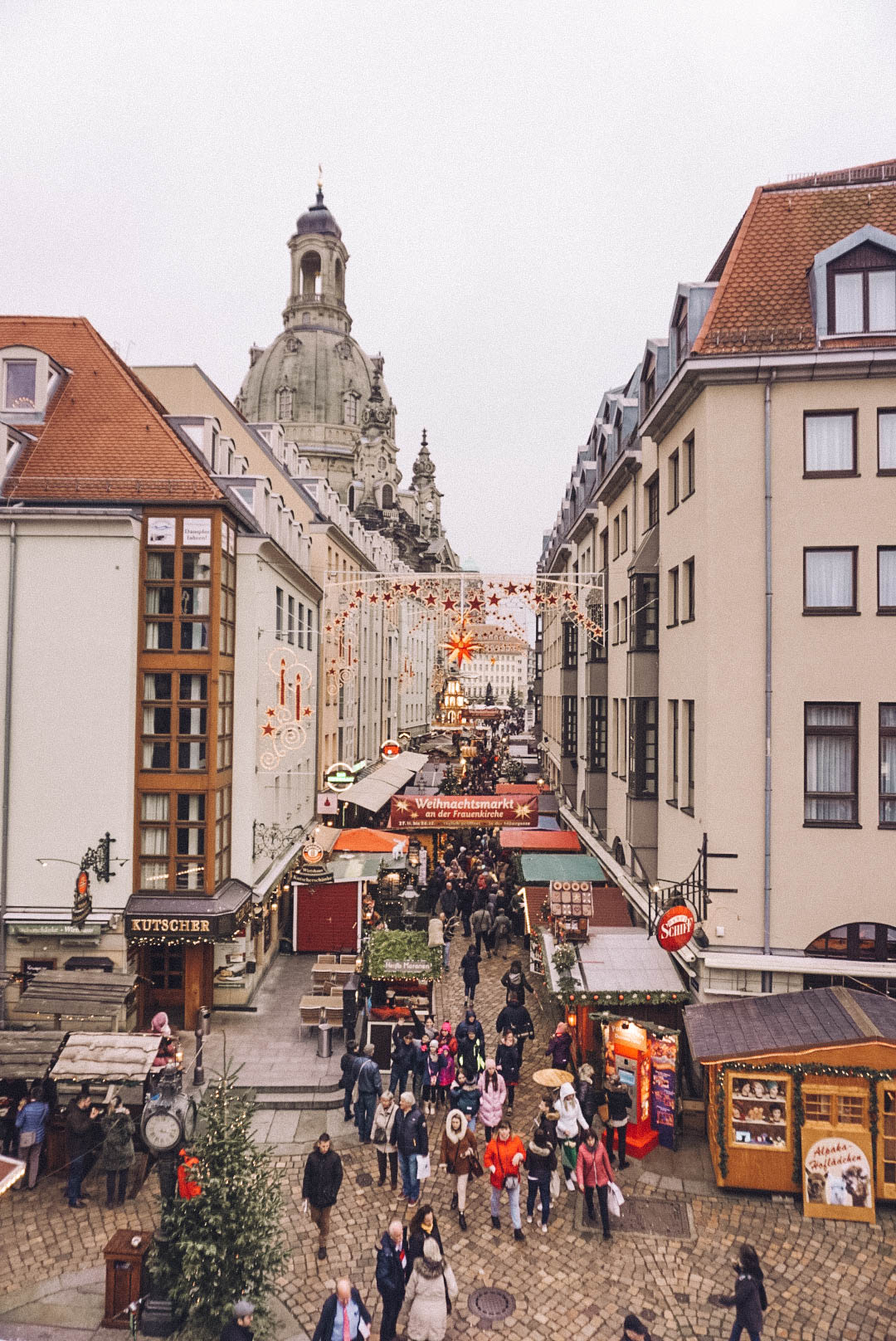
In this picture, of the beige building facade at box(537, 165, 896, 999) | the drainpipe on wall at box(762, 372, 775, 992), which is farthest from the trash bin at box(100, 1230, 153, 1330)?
the drainpipe on wall at box(762, 372, 775, 992)

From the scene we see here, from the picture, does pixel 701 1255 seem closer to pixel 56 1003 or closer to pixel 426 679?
pixel 56 1003

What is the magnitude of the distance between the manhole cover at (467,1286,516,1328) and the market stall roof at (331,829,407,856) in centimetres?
1527

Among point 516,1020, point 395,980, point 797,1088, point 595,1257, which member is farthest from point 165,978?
point 797,1088

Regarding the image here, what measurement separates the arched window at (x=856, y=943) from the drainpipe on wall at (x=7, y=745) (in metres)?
15.8

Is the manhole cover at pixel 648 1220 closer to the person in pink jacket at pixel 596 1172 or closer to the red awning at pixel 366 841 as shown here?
the person in pink jacket at pixel 596 1172

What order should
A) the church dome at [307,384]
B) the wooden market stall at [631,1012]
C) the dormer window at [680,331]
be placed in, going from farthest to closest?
1. the church dome at [307,384]
2. the dormer window at [680,331]
3. the wooden market stall at [631,1012]

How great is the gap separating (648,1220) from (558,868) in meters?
11.7

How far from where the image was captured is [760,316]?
591 inches

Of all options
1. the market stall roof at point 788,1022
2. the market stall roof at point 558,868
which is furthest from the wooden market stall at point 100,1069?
the market stall roof at point 558,868

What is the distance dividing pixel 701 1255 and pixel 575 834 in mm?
17226

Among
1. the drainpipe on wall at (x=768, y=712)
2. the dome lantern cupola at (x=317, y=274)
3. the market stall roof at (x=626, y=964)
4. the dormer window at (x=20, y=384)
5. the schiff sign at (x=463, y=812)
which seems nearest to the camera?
the drainpipe on wall at (x=768, y=712)

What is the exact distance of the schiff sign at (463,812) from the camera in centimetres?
2880

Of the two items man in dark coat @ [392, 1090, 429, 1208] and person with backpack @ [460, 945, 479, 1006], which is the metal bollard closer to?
man in dark coat @ [392, 1090, 429, 1208]

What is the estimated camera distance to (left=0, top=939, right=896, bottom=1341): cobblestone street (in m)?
9.58
